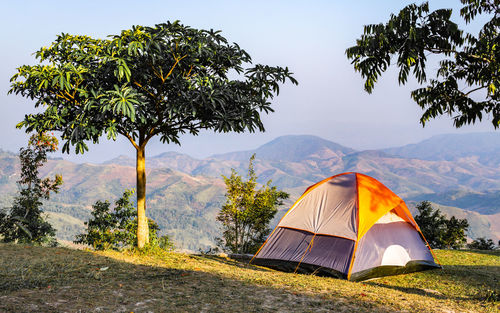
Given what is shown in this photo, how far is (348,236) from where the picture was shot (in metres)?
10.5

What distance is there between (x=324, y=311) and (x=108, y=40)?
31.7ft

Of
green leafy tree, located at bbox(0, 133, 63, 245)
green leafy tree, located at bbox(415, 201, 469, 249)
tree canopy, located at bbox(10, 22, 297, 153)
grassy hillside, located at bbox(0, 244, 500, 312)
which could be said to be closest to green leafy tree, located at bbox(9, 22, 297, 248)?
tree canopy, located at bbox(10, 22, 297, 153)

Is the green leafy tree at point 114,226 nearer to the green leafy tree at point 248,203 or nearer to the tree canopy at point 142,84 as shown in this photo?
the green leafy tree at point 248,203

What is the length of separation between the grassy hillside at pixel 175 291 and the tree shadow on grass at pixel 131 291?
1cm

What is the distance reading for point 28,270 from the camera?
776 cm

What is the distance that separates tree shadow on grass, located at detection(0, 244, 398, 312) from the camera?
5.77 metres

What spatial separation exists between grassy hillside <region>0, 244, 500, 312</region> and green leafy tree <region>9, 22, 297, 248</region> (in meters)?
2.99

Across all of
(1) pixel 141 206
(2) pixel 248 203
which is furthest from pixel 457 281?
(1) pixel 141 206

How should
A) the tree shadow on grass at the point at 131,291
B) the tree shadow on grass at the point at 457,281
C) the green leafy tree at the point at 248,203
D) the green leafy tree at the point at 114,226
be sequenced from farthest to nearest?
the green leafy tree at the point at 248,203
the green leafy tree at the point at 114,226
the tree shadow on grass at the point at 457,281
the tree shadow on grass at the point at 131,291

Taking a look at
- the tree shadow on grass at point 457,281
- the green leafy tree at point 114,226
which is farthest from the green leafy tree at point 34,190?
the tree shadow on grass at point 457,281

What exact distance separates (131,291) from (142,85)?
6.89 meters

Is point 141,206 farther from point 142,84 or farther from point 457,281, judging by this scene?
point 457,281

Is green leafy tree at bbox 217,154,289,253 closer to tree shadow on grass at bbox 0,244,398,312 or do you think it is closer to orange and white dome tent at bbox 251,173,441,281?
orange and white dome tent at bbox 251,173,441,281

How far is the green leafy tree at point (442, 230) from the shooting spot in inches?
1070
